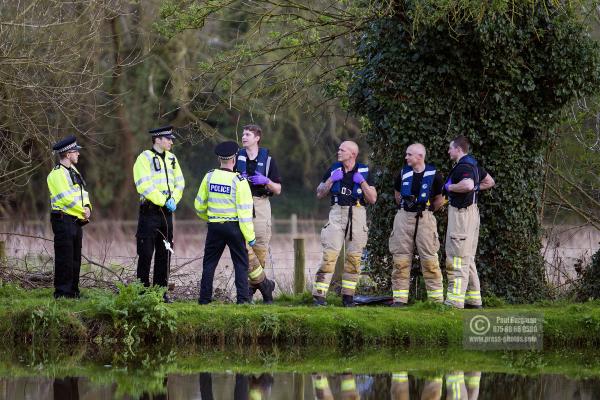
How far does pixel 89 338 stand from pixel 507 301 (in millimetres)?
5941

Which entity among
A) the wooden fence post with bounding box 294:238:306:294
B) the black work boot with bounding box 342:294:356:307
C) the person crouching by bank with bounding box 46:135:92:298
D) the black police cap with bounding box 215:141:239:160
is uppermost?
the black police cap with bounding box 215:141:239:160

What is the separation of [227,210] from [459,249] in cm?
299

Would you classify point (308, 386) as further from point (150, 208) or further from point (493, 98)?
point (493, 98)

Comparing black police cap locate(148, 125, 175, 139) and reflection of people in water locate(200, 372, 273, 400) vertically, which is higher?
black police cap locate(148, 125, 175, 139)

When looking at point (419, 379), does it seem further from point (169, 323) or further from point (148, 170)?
point (148, 170)

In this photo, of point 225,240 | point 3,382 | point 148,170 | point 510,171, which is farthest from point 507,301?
point 3,382

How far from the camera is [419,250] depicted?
1408 cm

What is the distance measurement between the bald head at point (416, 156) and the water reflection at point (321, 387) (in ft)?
12.5

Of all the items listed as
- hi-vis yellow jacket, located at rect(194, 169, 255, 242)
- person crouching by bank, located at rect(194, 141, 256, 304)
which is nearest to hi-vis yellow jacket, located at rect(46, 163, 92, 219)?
person crouching by bank, located at rect(194, 141, 256, 304)

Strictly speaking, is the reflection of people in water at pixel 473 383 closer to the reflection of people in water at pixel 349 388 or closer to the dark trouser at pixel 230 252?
the reflection of people in water at pixel 349 388

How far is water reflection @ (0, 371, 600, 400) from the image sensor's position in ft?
31.3

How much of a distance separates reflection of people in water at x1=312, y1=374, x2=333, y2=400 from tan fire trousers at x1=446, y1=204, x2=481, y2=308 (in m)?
3.73

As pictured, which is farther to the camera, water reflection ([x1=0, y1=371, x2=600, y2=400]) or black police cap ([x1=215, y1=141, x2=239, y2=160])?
black police cap ([x1=215, y1=141, x2=239, y2=160])

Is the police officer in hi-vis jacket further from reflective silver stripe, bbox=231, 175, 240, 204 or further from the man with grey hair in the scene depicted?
the man with grey hair
